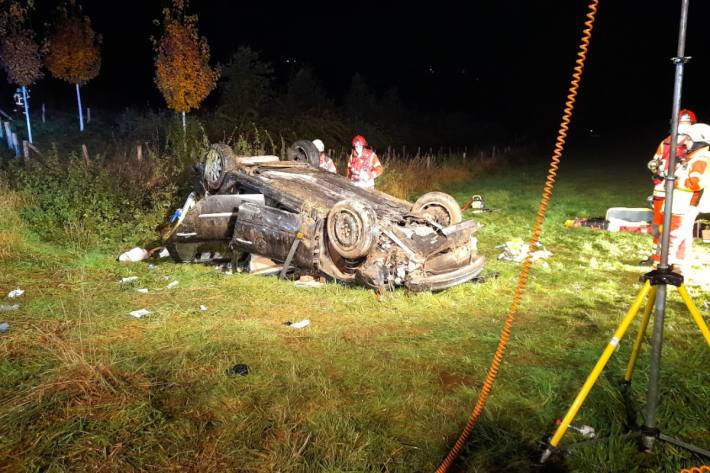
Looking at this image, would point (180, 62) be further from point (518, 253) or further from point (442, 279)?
point (442, 279)

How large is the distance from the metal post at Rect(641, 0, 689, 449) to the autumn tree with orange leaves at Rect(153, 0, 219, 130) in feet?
39.7

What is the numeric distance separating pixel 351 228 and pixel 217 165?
2.47 m

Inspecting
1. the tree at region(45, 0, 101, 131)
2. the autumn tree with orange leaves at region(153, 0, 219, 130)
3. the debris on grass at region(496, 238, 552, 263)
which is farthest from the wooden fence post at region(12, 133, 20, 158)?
the debris on grass at region(496, 238, 552, 263)

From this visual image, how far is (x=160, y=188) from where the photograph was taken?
933 centimetres

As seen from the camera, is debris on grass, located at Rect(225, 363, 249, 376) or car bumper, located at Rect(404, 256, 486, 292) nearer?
debris on grass, located at Rect(225, 363, 249, 376)

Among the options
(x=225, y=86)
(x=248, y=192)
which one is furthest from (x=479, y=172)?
(x=248, y=192)

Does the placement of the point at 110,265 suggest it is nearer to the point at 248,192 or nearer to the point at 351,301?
the point at 248,192

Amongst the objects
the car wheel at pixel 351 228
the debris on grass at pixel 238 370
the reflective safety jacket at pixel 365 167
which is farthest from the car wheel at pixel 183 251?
the reflective safety jacket at pixel 365 167

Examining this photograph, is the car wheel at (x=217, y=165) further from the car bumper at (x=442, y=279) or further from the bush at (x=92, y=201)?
the car bumper at (x=442, y=279)

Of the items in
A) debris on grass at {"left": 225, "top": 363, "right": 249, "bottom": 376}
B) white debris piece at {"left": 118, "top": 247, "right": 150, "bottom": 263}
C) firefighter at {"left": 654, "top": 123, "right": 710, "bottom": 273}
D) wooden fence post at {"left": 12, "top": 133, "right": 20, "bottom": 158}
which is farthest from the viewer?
wooden fence post at {"left": 12, "top": 133, "right": 20, "bottom": 158}

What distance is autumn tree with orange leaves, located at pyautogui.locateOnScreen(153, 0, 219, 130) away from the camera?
1280 cm

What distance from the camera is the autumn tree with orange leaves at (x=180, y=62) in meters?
12.8

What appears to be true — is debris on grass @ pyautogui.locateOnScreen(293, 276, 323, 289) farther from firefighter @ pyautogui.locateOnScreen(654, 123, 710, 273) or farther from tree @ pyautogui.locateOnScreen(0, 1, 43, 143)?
tree @ pyautogui.locateOnScreen(0, 1, 43, 143)

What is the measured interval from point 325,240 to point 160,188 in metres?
5.09
